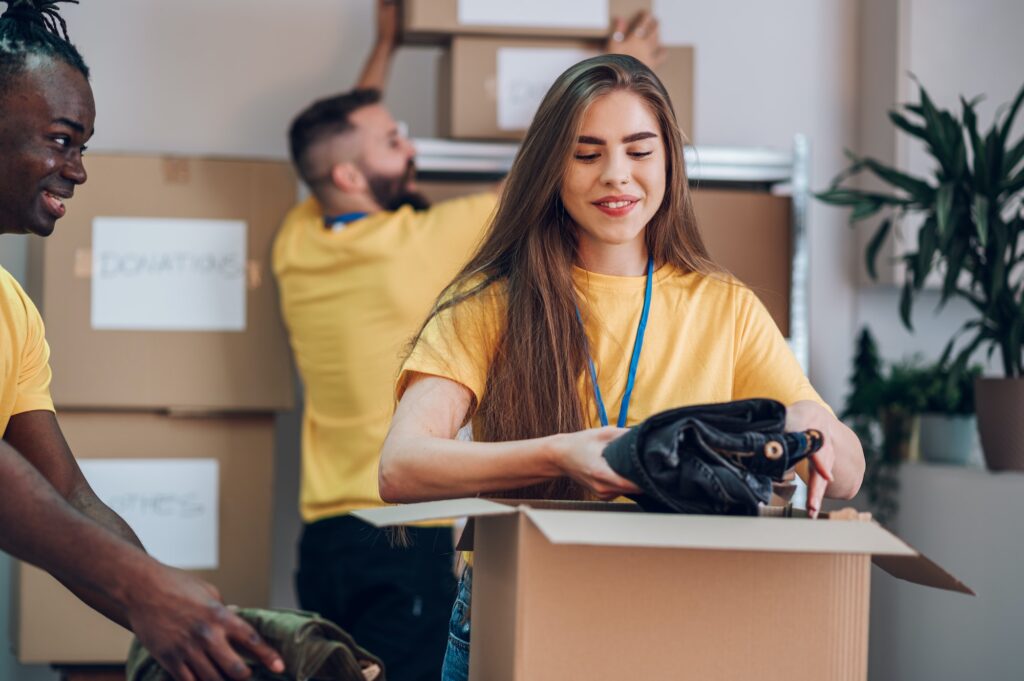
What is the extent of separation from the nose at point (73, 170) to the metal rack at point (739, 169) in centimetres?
126

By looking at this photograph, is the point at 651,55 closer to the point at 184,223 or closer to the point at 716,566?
the point at 184,223

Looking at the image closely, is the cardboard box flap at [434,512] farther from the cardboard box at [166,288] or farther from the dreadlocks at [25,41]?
the cardboard box at [166,288]

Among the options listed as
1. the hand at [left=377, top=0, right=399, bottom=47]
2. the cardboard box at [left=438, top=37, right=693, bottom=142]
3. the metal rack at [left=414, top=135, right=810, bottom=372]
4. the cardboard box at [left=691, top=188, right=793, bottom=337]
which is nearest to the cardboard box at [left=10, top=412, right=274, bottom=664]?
the metal rack at [left=414, top=135, right=810, bottom=372]

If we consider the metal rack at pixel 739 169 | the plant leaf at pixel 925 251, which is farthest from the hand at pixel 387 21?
the plant leaf at pixel 925 251

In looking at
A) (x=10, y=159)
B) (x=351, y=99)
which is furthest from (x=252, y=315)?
(x=10, y=159)

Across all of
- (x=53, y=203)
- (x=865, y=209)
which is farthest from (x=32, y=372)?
(x=865, y=209)

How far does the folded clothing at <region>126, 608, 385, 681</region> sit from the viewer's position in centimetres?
100

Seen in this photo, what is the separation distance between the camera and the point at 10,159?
49.9 inches

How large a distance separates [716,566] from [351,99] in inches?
70.8

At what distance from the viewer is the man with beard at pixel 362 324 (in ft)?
7.74

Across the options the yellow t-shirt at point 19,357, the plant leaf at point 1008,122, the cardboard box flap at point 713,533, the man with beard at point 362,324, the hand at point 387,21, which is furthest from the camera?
the hand at point 387,21

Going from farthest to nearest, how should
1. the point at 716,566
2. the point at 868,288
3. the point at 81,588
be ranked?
the point at 868,288
the point at 81,588
the point at 716,566

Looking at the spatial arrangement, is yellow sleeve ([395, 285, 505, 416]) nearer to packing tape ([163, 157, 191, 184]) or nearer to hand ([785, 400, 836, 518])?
hand ([785, 400, 836, 518])

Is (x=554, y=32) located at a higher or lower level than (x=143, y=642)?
higher
